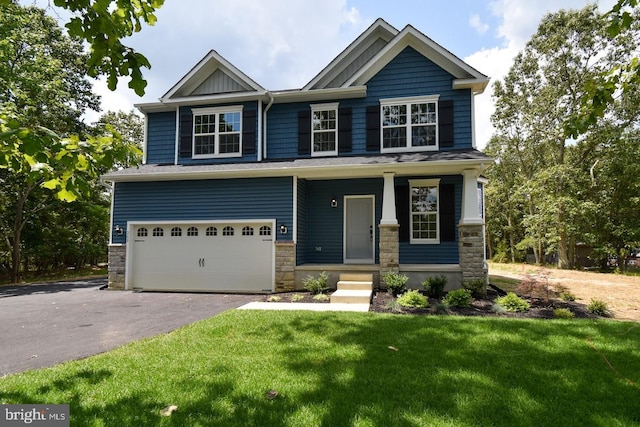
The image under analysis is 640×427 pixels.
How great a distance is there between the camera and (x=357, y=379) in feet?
12.3

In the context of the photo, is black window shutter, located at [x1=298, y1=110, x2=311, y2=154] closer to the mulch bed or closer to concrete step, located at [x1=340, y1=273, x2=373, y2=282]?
concrete step, located at [x1=340, y1=273, x2=373, y2=282]

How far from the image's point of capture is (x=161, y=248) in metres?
11.5

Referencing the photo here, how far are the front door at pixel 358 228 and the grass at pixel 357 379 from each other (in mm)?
6228

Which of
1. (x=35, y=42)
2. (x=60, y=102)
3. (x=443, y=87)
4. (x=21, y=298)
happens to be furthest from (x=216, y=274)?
(x=35, y=42)

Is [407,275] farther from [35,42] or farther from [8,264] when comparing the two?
[8,264]

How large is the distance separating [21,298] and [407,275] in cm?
1058

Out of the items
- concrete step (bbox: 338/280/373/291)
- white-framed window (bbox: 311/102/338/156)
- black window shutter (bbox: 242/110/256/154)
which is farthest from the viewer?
black window shutter (bbox: 242/110/256/154)

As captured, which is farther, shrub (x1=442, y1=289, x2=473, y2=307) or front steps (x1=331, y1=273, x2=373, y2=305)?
front steps (x1=331, y1=273, x2=373, y2=305)

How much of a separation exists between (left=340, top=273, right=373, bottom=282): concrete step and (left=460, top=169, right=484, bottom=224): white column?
286 centimetres

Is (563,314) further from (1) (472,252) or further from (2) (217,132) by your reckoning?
(2) (217,132)

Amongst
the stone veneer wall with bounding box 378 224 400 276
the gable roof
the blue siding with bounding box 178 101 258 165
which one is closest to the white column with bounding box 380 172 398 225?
the stone veneer wall with bounding box 378 224 400 276

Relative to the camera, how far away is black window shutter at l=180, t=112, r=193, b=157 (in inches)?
484

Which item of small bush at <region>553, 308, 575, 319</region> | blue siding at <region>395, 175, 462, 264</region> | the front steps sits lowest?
small bush at <region>553, 308, 575, 319</region>

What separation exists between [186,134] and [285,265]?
5756mm
